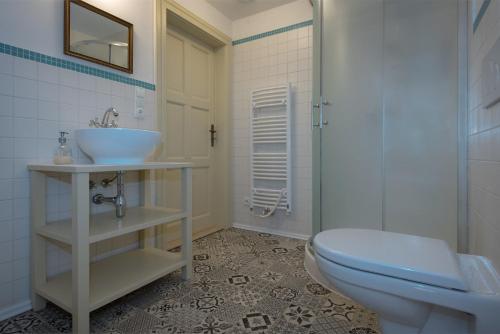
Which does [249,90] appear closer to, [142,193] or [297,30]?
[297,30]

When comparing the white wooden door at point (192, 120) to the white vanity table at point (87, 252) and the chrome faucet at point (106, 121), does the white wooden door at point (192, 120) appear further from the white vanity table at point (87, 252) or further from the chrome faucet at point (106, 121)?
the white vanity table at point (87, 252)

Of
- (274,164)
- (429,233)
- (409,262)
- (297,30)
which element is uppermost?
(297,30)

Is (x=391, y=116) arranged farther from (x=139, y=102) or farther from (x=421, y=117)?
(x=139, y=102)

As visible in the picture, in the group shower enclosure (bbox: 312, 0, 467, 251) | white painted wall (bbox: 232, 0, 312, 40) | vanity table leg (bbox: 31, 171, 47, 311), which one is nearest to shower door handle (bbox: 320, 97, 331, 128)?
shower enclosure (bbox: 312, 0, 467, 251)

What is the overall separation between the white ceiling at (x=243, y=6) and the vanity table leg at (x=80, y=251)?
2.05 metres

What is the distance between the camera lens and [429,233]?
1.53m

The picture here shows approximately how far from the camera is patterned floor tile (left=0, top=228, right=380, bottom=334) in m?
1.14

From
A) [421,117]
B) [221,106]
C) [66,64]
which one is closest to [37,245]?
[66,64]

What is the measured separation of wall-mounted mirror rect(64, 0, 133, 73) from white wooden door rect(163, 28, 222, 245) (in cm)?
50

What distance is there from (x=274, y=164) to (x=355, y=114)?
3.05ft

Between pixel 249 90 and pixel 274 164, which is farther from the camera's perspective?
pixel 249 90

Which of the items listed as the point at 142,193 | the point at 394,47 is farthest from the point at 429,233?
the point at 142,193

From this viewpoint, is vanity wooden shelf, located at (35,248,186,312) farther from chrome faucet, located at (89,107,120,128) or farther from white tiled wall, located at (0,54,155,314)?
chrome faucet, located at (89,107,120,128)

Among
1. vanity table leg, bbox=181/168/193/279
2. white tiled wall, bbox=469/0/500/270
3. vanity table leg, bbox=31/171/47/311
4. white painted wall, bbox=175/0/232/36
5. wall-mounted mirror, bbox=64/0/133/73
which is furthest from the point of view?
white painted wall, bbox=175/0/232/36
